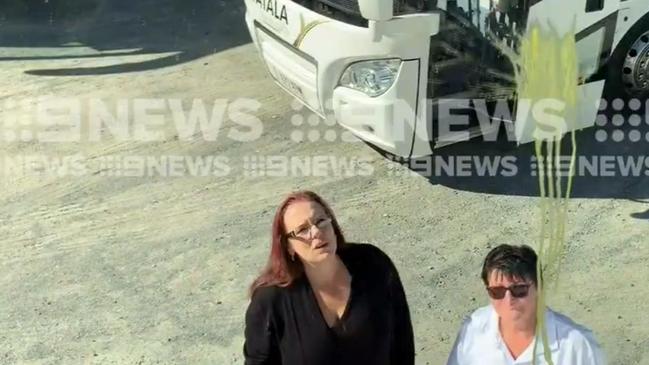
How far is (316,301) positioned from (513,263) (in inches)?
28.2

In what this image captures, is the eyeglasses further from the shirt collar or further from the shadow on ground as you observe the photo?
the shadow on ground

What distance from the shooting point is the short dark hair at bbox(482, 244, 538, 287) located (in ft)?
10.3

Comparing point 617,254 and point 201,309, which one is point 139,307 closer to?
point 201,309

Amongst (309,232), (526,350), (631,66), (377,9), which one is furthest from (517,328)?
(631,66)

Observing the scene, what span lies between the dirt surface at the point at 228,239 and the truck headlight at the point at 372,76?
2.78 ft

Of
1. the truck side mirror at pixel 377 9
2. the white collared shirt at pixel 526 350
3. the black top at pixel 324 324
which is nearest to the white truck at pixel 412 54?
the truck side mirror at pixel 377 9

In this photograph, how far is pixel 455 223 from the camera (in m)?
6.30

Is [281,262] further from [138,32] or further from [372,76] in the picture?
[138,32]

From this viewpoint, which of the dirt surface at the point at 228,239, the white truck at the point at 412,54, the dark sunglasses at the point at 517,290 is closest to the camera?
the dark sunglasses at the point at 517,290

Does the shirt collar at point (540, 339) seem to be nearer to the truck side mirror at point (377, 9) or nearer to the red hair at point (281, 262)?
the red hair at point (281, 262)

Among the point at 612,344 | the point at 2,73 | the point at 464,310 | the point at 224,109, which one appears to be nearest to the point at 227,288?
→ the point at 464,310

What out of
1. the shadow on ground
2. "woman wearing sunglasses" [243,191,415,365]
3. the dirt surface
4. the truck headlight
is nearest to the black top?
"woman wearing sunglasses" [243,191,415,365]

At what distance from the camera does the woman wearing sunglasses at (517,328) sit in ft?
10.3

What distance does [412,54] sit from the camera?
6094 millimetres
